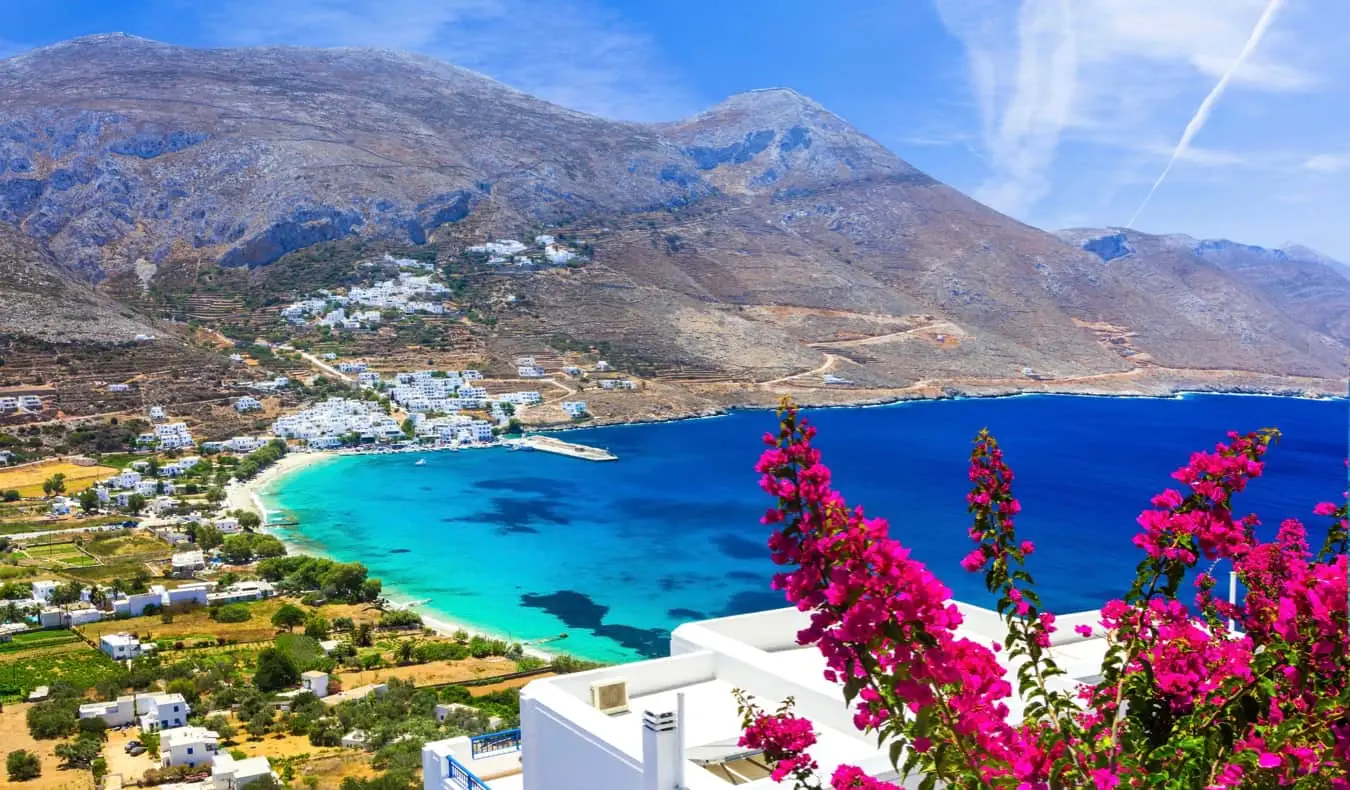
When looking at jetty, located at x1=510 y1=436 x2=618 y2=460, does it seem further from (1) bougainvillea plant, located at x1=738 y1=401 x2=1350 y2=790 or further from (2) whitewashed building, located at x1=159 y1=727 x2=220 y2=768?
(1) bougainvillea plant, located at x1=738 y1=401 x2=1350 y2=790

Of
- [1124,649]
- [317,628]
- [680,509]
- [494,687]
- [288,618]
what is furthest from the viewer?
[680,509]

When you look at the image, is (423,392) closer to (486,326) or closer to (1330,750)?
(486,326)

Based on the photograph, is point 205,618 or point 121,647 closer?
point 121,647

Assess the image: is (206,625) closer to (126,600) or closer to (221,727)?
(126,600)

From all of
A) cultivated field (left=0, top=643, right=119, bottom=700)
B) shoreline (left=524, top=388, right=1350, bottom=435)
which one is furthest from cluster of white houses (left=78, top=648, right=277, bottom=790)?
shoreline (left=524, top=388, right=1350, bottom=435)

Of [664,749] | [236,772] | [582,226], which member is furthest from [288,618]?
[582,226]
